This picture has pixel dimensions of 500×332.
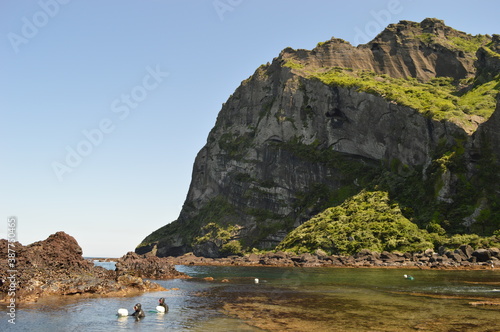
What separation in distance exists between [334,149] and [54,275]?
428ft

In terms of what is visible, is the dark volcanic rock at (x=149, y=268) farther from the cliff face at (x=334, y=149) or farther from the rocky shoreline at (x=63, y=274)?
the cliff face at (x=334, y=149)

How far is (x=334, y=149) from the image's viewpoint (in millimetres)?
159375

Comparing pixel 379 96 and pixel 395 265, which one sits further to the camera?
pixel 379 96

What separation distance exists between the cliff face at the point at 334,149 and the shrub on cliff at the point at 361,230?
5.72m

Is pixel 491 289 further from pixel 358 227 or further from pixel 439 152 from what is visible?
pixel 439 152

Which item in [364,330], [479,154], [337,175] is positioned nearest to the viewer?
[364,330]

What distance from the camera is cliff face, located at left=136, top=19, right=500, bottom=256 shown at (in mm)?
116125

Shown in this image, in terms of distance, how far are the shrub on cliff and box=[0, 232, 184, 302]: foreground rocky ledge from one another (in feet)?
227

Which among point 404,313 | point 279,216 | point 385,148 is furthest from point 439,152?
point 404,313

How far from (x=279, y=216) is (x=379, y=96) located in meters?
58.2

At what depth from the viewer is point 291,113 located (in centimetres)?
17912

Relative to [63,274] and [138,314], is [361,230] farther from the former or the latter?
[138,314]

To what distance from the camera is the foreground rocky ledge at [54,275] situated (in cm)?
3625

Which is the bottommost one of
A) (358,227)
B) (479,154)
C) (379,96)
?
(358,227)
